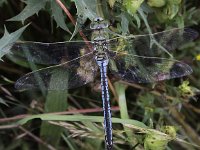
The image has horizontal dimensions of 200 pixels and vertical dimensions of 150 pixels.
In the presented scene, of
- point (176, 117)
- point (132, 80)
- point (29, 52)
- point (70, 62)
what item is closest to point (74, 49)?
point (70, 62)

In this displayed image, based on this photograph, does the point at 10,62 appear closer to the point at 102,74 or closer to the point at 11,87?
the point at 11,87

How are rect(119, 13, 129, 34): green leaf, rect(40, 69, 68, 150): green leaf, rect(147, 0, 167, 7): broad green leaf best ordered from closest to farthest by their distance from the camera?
rect(119, 13, 129, 34): green leaf < rect(147, 0, 167, 7): broad green leaf < rect(40, 69, 68, 150): green leaf

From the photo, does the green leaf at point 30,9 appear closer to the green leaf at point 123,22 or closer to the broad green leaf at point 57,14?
the broad green leaf at point 57,14

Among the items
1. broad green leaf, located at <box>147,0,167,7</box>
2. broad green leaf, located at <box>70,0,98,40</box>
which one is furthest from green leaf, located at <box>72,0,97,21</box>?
broad green leaf, located at <box>147,0,167,7</box>

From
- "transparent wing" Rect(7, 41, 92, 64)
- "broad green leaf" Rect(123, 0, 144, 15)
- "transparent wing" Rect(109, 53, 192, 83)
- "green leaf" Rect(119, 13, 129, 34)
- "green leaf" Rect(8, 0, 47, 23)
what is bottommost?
"transparent wing" Rect(109, 53, 192, 83)

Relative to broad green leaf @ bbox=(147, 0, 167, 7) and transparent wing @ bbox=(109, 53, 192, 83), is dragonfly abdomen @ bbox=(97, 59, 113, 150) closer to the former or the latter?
transparent wing @ bbox=(109, 53, 192, 83)

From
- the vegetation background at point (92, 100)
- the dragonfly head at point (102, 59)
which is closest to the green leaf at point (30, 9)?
the vegetation background at point (92, 100)
